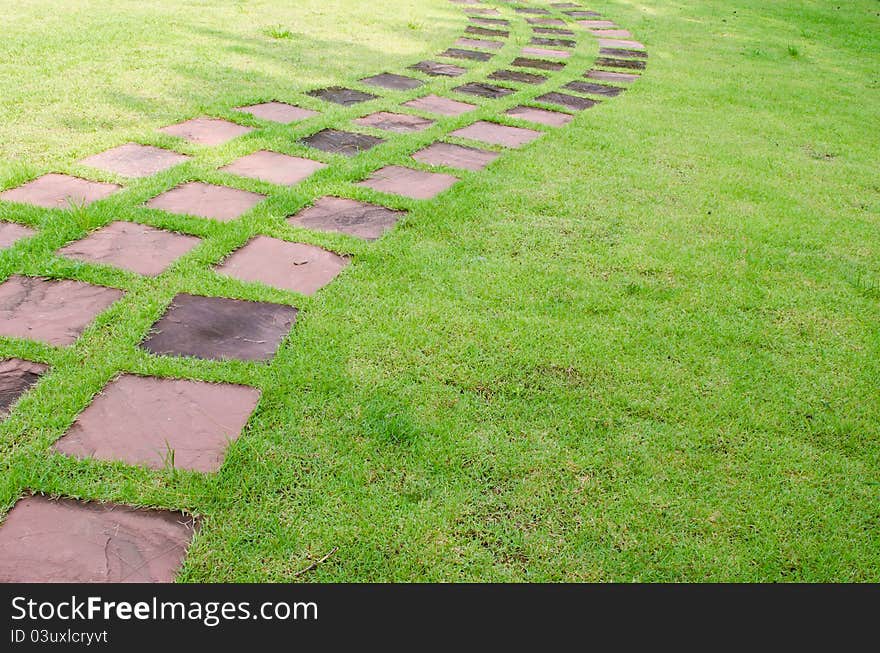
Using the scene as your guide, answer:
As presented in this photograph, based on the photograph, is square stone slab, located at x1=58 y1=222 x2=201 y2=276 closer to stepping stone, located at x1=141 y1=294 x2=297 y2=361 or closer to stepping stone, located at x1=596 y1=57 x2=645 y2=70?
stepping stone, located at x1=141 y1=294 x2=297 y2=361

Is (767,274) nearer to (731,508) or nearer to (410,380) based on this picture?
(731,508)

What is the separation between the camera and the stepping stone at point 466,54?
6859 millimetres

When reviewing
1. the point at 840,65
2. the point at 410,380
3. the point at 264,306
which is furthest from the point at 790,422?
the point at 840,65

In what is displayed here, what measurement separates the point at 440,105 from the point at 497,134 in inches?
28.9

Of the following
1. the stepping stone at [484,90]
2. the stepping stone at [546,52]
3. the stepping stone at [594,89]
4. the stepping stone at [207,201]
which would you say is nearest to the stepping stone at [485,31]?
the stepping stone at [546,52]

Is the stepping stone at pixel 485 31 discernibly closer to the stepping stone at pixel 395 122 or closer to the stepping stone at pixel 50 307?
the stepping stone at pixel 395 122

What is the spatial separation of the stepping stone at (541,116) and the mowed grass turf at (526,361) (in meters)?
0.22

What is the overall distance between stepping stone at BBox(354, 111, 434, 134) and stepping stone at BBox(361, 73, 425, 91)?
27.7 inches

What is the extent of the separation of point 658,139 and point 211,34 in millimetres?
4422

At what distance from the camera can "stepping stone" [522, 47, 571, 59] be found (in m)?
7.27

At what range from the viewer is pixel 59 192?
11.1ft

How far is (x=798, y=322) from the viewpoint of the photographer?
2.90 m

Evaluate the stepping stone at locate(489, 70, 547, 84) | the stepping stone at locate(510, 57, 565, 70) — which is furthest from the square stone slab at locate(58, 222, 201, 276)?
the stepping stone at locate(510, 57, 565, 70)

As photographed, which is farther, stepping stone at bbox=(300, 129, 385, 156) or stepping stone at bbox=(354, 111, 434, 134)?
stepping stone at bbox=(354, 111, 434, 134)
